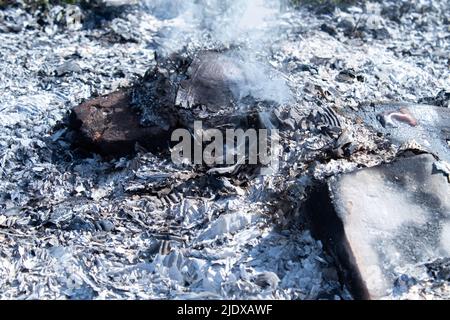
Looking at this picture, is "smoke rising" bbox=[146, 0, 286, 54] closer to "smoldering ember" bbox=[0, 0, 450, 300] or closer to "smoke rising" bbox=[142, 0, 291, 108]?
Answer: "smoke rising" bbox=[142, 0, 291, 108]

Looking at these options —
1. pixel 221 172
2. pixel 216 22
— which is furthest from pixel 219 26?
pixel 221 172

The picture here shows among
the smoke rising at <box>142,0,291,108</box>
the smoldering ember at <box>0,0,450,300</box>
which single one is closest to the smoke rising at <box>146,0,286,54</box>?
the smoke rising at <box>142,0,291,108</box>

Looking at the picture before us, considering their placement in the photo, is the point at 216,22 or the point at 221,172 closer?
the point at 221,172

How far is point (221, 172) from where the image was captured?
4.07 m

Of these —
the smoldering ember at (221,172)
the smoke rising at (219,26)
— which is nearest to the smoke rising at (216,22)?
the smoke rising at (219,26)

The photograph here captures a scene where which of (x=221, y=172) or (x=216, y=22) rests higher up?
(x=216, y=22)

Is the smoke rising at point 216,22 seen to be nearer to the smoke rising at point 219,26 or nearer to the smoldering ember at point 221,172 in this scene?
the smoke rising at point 219,26

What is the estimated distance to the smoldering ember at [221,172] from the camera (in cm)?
345

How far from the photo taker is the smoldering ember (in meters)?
3.45

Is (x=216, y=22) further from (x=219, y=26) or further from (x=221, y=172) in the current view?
(x=221, y=172)
